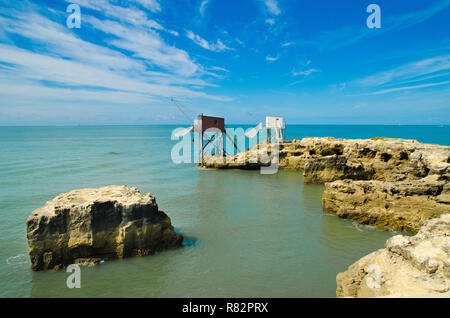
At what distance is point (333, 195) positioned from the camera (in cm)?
1307

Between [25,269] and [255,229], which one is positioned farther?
[255,229]

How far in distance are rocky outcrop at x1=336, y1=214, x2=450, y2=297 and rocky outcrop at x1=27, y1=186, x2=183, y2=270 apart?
6.14 metres

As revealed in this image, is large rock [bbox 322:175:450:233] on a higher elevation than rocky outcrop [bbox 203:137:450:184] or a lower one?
lower

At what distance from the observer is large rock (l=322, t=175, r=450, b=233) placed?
34.9 feet

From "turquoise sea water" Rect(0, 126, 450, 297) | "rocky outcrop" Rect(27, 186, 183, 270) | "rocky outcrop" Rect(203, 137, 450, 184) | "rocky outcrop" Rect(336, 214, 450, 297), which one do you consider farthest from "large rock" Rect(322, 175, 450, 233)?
"rocky outcrop" Rect(27, 186, 183, 270)

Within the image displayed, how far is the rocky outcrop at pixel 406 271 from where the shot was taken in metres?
4.38

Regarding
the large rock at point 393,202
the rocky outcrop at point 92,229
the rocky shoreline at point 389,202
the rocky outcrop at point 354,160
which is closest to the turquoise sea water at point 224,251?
the rocky outcrop at point 92,229

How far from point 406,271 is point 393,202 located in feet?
25.7

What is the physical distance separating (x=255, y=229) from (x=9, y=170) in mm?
27258

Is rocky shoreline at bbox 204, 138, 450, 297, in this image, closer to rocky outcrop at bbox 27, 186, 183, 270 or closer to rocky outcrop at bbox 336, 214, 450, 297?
rocky outcrop at bbox 336, 214, 450, 297

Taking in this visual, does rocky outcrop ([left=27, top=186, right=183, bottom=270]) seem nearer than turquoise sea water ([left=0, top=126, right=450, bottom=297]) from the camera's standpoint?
No
